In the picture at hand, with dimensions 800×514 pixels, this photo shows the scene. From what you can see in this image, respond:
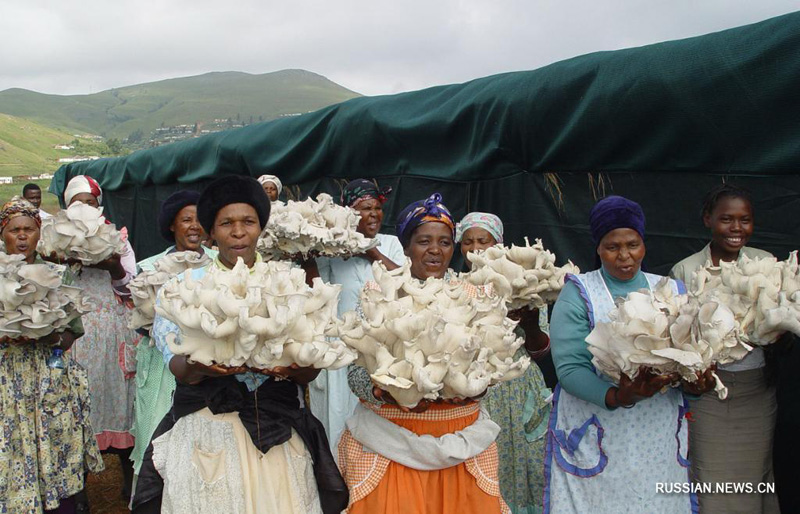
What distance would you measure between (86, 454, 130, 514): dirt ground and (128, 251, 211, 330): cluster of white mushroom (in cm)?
177

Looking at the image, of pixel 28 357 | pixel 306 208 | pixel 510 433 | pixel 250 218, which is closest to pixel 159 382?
pixel 28 357

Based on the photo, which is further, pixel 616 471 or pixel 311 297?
pixel 616 471

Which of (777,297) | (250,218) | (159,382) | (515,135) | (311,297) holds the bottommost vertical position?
(159,382)

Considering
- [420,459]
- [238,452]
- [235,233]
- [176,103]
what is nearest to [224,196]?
[235,233]

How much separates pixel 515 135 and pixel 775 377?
220 cm

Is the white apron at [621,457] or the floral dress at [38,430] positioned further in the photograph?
the floral dress at [38,430]

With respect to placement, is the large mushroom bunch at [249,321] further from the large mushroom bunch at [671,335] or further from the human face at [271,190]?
the human face at [271,190]

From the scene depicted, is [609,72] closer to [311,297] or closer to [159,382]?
[311,297]

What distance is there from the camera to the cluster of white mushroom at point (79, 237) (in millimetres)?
4113

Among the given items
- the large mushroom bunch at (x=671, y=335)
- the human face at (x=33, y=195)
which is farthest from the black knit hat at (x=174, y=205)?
the human face at (x=33, y=195)

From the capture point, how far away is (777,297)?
242 cm

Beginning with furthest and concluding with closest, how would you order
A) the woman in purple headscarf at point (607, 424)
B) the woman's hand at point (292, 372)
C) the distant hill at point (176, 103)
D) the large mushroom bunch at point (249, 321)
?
the distant hill at point (176, 103) < the woman in purple headscarf at point (607, 424) < the woman's hand at point (292, 372) < the large mushroom bunch at point (249, 321)

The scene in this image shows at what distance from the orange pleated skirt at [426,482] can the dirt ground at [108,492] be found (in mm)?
3039

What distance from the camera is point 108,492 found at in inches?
190
